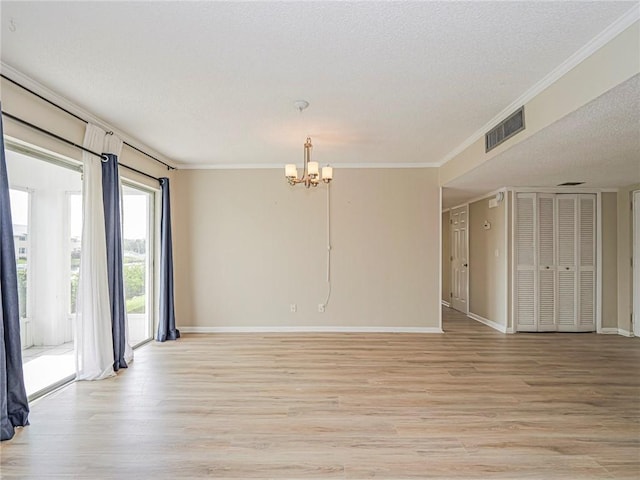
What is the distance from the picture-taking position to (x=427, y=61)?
2.49m

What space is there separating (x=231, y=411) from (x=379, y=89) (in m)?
3.04

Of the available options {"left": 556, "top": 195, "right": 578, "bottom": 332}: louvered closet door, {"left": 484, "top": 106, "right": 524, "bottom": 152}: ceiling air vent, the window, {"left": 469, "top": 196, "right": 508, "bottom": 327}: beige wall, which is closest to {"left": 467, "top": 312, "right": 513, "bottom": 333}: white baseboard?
{"left": 469, "top": 196, "right": 508, "bottom": 327}: beige wall

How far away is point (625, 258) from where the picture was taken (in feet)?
18.5

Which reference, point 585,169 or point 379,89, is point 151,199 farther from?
point 585,169

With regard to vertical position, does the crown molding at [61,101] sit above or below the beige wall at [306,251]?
above

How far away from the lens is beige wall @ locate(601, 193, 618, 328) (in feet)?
18.9

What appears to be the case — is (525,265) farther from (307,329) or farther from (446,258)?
(307,329)

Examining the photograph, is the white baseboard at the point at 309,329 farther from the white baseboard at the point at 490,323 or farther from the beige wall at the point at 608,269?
the beige wall at the point at 608,269

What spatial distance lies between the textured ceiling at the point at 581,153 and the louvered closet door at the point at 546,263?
1.47 ft

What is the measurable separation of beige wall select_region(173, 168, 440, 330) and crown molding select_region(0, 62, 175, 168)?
163 cm

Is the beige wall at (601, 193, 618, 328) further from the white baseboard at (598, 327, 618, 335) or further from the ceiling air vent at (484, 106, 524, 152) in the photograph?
the ceiling air vent at (484, 106, 524, 152)

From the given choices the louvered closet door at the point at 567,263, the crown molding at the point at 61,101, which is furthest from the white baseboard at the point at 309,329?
the crown molding at the point at 61,101

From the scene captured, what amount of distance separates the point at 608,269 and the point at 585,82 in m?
4.80

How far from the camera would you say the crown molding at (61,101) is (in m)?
2.67
